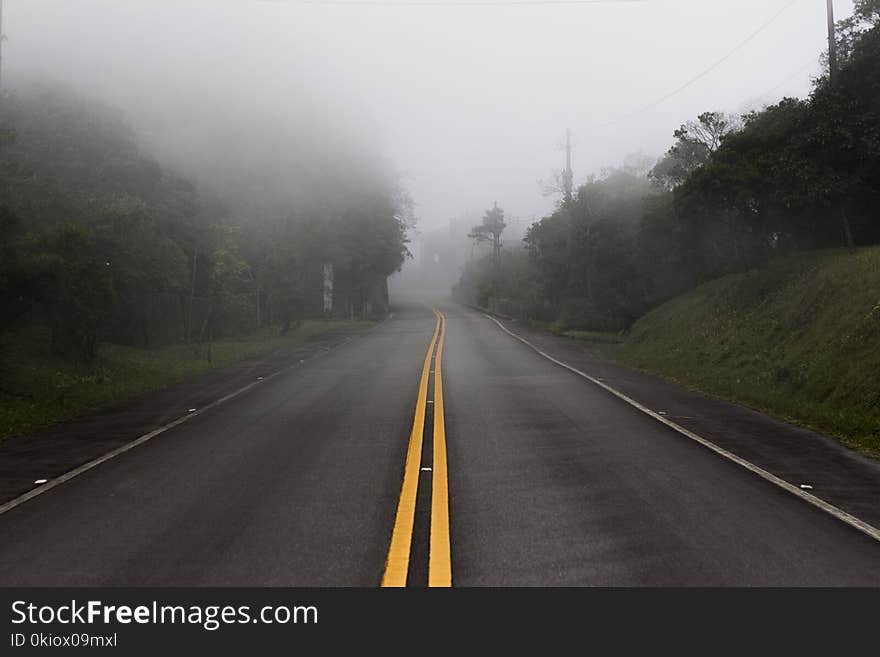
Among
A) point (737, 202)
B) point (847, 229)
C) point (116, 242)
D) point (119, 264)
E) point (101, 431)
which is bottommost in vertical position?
point (101, 431)

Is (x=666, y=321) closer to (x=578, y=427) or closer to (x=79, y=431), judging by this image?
(x=578, y=427)

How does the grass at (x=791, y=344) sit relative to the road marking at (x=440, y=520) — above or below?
above

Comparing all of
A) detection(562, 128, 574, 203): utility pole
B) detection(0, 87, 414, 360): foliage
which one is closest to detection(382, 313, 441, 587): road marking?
detection(0, 87, 414, 360): foliage

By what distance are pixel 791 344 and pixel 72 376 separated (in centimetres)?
1662

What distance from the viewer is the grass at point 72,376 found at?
39.9ft

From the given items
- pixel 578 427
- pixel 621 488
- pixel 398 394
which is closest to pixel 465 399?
pixel 398 394

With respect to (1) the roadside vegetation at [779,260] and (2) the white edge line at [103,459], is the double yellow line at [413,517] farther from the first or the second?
(1) the roadside vegetation at [779,260]

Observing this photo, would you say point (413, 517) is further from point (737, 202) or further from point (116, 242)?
point (737, 202)

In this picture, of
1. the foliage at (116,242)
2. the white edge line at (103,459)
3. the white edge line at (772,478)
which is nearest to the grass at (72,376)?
the foliage at (116,242)

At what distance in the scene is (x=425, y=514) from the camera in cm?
569

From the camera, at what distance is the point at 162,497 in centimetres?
636

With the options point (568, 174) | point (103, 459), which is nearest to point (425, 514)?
point (103, 459)

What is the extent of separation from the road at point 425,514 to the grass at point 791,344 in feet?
11.2

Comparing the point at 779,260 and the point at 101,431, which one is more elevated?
the point at 779,260
